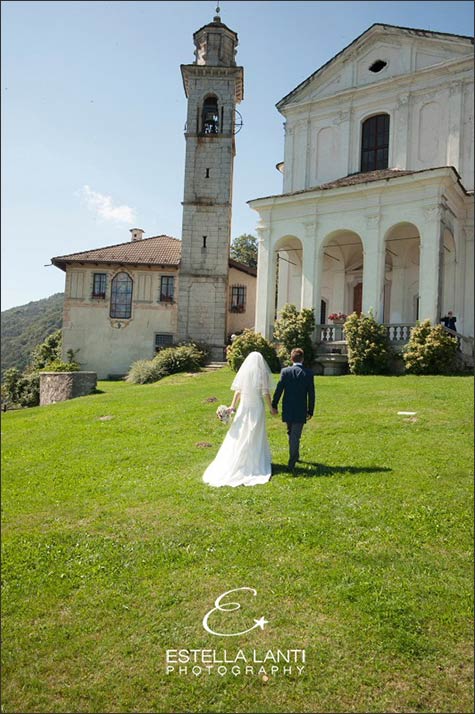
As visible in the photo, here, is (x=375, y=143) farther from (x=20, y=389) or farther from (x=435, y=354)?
(x=20, y=389)

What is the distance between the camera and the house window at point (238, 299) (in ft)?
80.5

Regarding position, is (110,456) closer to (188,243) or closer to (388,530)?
(388,530)

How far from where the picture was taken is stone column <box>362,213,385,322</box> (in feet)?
51.0

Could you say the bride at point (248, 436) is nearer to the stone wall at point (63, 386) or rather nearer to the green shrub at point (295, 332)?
the stone wall at point (63, 386)

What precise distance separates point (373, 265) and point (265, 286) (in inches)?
139

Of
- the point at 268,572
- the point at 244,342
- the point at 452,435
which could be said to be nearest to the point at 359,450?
the point at 452,435

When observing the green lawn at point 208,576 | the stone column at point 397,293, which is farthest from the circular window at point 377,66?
the green lawn at point 208,576

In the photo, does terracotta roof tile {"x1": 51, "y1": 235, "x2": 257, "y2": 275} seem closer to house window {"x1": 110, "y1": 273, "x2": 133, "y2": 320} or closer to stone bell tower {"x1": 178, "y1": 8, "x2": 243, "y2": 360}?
stone bell tower {"x1": 178, "y1": 8, "x2": 243, "y2": 360}

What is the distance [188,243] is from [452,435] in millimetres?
18136

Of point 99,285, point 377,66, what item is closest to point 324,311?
point 377,66

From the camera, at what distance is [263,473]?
5.68 m

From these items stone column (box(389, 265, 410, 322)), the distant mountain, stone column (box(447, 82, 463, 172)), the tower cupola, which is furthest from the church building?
the distant mountain

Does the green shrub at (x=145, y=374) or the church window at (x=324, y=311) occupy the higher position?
the church window at (x=324, y=311)

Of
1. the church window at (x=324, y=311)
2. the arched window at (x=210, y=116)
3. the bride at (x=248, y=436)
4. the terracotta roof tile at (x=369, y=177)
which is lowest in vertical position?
the bride at (x=248, y=436)
